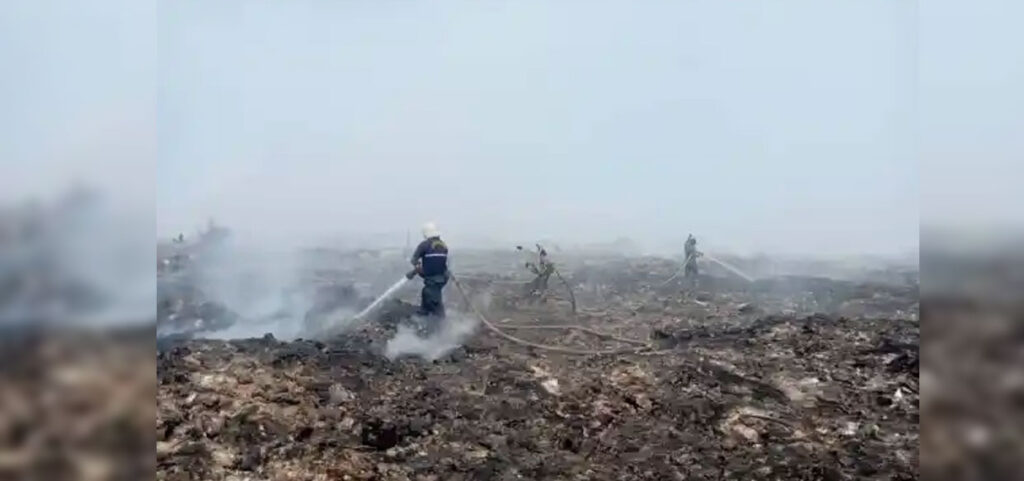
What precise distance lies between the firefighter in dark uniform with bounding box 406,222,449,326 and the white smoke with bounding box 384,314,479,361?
0.06 m

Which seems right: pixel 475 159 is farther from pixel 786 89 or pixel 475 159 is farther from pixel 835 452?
pixel 835 452

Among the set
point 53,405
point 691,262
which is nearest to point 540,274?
point 691,262

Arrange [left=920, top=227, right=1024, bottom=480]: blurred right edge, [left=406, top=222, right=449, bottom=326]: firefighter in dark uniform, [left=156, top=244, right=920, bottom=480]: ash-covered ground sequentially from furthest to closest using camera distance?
[left=406, top=222, right=449, bottom=326]: firefighter in dark uniform
[left=156, top=244, right=920, bottom=480]: ash-covered ground
[left=920, top=227, right=1024, bottom=480]: blurred right edge

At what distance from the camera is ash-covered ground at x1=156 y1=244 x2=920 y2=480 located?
294 centimetres

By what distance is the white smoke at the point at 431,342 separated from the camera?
10.2ft

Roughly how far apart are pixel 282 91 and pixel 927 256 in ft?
8.22

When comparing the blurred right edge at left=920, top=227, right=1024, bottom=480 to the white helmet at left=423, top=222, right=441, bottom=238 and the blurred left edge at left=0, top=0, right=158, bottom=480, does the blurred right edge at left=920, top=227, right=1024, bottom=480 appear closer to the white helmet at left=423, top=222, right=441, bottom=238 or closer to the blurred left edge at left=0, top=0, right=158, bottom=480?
the white helmet at left=423, top=222, right=441, bottom=238

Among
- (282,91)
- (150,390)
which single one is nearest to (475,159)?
(282,91)

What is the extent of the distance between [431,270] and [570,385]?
2.33ft

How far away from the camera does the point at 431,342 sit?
310 cm

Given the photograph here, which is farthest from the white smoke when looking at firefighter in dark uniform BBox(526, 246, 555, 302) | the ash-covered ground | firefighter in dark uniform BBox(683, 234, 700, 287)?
firefighter in dark uniform BBox(683, 234, 700, 287)

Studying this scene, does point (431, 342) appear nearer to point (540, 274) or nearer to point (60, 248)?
point (540, 274)

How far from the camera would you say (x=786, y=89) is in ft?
9.78

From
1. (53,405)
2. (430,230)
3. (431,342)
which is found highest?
(430,230)
